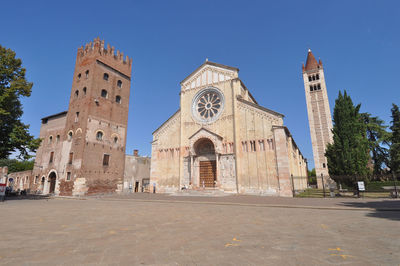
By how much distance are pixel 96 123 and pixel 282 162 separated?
80.0 ft

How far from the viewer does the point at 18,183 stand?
38.7m

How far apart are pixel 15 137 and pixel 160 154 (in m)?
15.2

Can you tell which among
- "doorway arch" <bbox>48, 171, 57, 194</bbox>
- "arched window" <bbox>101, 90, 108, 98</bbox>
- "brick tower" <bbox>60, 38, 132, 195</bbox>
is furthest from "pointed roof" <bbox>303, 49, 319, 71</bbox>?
"doorway arch" <bbox>48, 171, 57, 194</bbox>

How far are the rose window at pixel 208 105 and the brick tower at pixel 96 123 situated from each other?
490 inches

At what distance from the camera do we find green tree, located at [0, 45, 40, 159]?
17562 mm

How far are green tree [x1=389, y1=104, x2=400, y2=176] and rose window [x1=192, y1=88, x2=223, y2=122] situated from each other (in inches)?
1007

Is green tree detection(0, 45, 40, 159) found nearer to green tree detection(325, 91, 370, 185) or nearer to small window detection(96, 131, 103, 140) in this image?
small window detection(96, 131, 103, 140)

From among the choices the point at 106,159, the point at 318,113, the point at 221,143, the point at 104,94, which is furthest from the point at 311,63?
the point at 106,159

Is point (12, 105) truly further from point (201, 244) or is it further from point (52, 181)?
point (201, 244)

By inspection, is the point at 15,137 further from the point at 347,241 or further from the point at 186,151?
the point at 347,241

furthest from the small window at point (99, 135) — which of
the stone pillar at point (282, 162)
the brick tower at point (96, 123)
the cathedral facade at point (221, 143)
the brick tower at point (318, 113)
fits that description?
the brick tower at point (318, 113)

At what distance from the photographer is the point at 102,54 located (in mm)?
30125

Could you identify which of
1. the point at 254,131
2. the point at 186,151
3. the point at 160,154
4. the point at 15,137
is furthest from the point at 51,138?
the point at 254,131

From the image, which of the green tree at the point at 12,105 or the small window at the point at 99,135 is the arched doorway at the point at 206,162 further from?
the green tree at the point at 12,105
